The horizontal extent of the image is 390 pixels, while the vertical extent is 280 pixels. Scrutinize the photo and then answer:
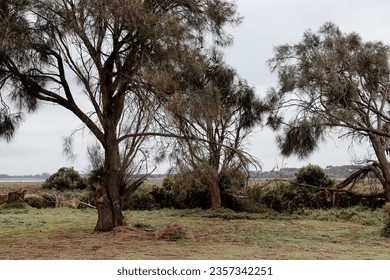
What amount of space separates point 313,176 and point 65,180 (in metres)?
11.0

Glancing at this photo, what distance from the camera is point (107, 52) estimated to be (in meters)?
10.2

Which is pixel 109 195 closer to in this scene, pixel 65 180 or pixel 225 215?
pixel 225 215

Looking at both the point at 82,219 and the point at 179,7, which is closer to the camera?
the point at 179,7

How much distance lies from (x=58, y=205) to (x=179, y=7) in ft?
39.2

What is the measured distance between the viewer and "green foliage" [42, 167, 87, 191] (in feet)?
69.7

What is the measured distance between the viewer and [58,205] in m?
19.3

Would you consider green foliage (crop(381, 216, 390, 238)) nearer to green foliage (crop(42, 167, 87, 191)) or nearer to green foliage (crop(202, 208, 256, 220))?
green foliage (crop(202, 208, 256, 220))

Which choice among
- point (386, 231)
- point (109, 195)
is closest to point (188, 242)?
point (109, 195)

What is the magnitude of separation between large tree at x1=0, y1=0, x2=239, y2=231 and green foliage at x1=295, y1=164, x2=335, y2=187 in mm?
8452

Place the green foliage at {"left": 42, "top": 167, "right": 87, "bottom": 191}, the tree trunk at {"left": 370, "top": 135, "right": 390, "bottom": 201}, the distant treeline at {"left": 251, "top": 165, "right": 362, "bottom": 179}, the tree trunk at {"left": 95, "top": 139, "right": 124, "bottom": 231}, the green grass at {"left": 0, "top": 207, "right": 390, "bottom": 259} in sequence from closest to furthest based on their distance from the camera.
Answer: the green grass at {"left": 0, "top": 207, "right": 390, "bottom": 259}
the tree trunk at {"left": 95, "top": 139, "right": 124, "bottom": 231}
the tree trunk at {"left": 370, "top": 135, "right": 390, "bottom": 201}
the distant treeline at {"left": 251, "top": 165, "right": 362, "bottom": 179}
the green foliage at {"left": 42, "top": 167, "right": 87, "bottom": 191}

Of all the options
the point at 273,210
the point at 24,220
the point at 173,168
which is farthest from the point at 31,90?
the point at 273,210

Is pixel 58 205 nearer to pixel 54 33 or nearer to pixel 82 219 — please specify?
pixel 82 219

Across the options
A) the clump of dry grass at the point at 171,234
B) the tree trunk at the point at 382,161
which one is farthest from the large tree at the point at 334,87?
the clump of dry grass at the point at 171,234

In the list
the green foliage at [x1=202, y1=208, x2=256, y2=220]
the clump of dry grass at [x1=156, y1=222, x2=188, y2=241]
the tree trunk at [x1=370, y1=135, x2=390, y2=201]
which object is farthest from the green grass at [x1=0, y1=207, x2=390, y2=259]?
the green foliage at [x1=202, y1=208, x2=256, y2=220]
